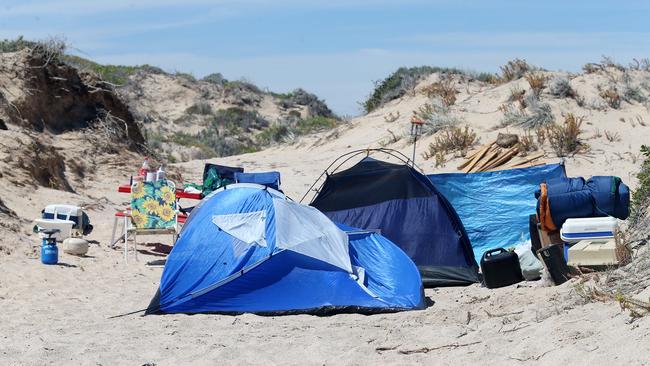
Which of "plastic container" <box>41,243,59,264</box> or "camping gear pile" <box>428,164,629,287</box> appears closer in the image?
"camping gear pile" <box>428,164,629,287</box>

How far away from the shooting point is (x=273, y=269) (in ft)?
30.8

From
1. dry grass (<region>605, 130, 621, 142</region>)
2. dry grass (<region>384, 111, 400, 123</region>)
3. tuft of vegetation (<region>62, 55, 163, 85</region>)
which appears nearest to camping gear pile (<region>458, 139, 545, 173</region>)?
dry grass (<region>605, 130, 621, 142</region>)

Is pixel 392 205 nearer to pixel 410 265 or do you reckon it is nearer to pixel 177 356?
pixel 410 265

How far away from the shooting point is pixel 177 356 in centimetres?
755

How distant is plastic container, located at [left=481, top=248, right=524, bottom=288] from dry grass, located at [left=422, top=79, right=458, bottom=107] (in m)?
12.3

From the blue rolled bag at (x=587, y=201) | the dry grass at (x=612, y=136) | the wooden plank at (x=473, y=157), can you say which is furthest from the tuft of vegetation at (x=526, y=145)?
the blue rolled bag at (x=587, y=201)

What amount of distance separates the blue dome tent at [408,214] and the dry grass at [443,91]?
10604 millimetres

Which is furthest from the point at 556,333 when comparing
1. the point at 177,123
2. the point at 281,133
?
the point at 177,123

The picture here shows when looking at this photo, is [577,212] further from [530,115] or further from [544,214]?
[530,115]

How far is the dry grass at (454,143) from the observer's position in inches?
738

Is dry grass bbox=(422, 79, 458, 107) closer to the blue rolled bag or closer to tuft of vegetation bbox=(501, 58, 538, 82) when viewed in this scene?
tuft of vegetation bbox=(501, 58, 538, 82)

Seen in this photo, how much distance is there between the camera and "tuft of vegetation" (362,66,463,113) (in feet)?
86.8

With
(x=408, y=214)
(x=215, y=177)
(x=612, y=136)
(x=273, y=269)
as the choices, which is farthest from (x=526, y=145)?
(x=273, y=269)

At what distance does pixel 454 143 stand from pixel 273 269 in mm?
9992
